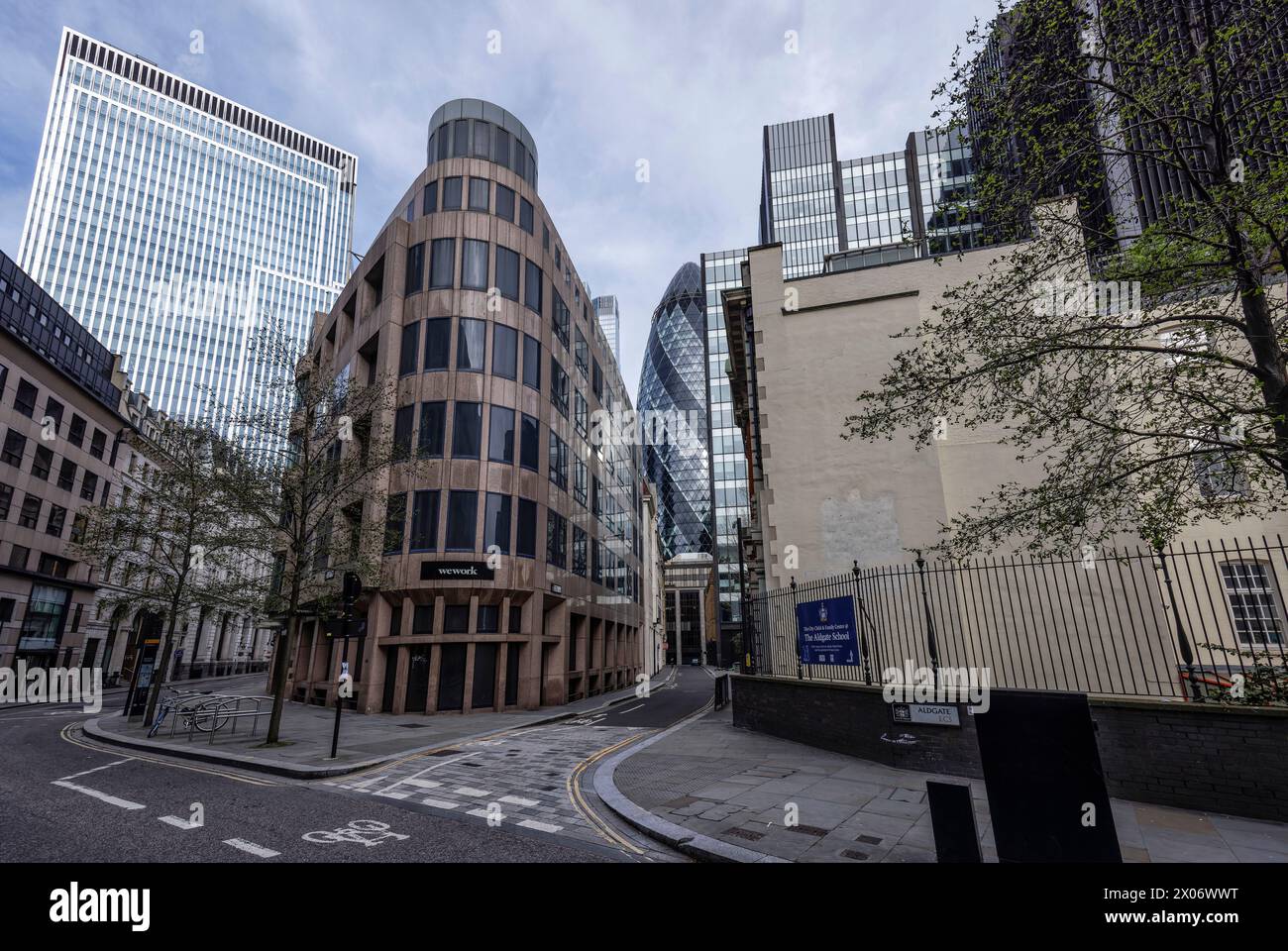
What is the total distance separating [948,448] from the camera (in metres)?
17.3

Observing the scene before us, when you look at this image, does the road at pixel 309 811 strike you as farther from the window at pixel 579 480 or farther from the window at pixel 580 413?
the window at pixel 580 413

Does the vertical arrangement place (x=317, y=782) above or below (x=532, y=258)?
below

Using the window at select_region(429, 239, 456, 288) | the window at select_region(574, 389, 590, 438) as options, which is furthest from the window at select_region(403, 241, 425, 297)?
the window at select_region(574, 389, 590, 438)

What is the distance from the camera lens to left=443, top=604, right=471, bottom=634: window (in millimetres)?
24781

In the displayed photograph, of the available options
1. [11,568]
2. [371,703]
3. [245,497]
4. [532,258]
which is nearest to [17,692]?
[11,568]

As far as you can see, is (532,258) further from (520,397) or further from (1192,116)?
(1192,116)

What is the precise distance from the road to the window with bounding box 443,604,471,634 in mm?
11922

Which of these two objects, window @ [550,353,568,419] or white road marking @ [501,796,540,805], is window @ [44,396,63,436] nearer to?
window @ [550,353,568,419]

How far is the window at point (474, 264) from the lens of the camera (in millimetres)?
27938

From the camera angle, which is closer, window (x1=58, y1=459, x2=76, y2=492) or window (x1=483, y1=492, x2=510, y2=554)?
window (x1=483, y1=492, x2=510, y2=554)

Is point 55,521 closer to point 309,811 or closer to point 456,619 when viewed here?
point 456,619
